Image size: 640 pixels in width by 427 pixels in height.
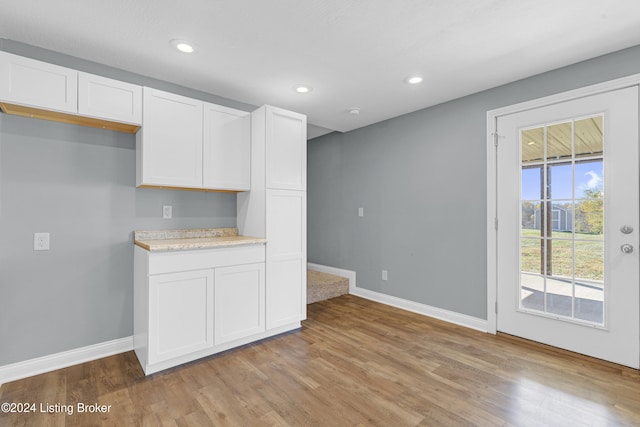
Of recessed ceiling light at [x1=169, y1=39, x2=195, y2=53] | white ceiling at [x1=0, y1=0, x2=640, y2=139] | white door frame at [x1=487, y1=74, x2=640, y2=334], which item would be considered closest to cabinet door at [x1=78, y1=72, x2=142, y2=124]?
white ceiling at [x1=0, y1=0, x2=640, y2=139]

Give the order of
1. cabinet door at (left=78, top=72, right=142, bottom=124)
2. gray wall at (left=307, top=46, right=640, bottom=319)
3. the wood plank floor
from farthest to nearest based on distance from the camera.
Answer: gray wall at (left=307, top=46, right=640, bottom=319), cabinet door at (left=78, top=72, right=142, bottom=124), the wood plank floor

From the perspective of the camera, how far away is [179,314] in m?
2.33

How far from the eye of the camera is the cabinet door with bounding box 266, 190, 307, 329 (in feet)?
9.54

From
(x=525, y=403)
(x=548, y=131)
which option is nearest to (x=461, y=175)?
(x=548, y=131)

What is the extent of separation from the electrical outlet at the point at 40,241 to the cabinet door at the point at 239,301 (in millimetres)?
1251

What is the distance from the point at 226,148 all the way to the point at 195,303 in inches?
55.9

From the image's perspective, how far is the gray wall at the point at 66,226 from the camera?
2.18m

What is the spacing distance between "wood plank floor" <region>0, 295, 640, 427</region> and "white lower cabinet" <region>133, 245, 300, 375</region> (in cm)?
12

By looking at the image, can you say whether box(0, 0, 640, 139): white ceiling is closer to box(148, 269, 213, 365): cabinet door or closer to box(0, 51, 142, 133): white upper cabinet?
box(0, 51, 142, 133): white upper cabinet

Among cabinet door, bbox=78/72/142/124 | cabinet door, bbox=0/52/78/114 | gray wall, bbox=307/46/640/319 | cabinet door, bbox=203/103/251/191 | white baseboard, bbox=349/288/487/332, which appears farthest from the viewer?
white baseboard, bbox=349/288/487/332

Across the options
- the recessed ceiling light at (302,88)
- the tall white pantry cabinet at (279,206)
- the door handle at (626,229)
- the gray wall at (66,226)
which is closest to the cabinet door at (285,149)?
the tall white pantry cabinet at (279,206)

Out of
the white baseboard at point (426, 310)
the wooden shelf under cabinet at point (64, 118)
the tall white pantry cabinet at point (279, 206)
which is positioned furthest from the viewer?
the white baseboard at point (426, 310)

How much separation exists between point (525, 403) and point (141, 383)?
8.35 ft

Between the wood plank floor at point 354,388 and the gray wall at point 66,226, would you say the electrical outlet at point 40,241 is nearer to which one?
the gray wall at point 66,226
